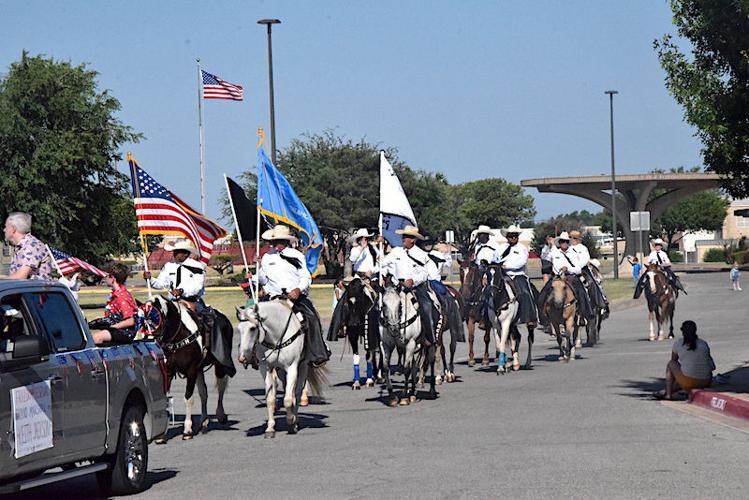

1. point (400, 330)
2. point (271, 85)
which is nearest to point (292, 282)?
point (400, 330)

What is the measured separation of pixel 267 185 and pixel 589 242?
82357mm

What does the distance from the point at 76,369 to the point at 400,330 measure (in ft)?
28.7

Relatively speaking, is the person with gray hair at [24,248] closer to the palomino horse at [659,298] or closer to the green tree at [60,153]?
the palomino horse at [659,298]

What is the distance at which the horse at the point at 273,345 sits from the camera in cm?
1562

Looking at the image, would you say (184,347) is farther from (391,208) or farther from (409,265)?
(391,208)

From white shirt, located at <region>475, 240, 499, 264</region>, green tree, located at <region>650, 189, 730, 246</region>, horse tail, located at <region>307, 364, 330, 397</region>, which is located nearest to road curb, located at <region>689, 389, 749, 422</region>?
horse tail, located at <region>307, 364, 330, 397</region>

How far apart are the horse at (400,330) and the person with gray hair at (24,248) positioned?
21.2ft

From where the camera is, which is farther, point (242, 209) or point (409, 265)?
point (242, 209)

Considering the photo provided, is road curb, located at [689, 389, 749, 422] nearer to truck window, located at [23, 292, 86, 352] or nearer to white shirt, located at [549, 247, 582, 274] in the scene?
white shirt, located at [549, 247, 582, 274]

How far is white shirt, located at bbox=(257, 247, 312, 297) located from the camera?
651 inches

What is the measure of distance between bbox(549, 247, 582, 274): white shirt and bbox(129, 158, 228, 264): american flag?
10.1 m

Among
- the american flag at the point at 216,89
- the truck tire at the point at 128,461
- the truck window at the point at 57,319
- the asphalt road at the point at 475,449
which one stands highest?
the american flag at the point at 216,89

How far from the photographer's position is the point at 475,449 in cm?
1382

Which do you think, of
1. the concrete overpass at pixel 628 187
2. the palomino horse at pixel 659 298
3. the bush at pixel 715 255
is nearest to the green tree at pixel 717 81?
the palomino horse at pixel 659 298
